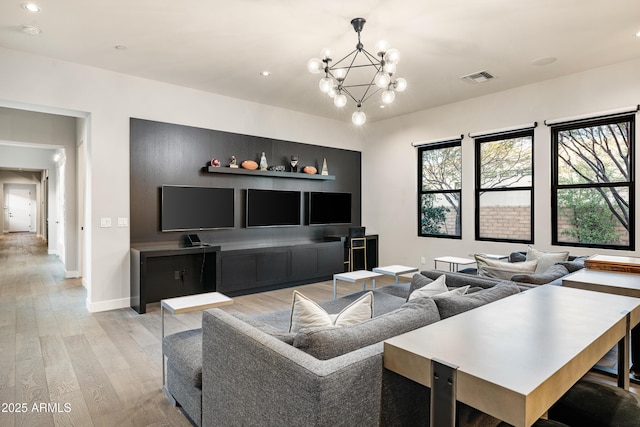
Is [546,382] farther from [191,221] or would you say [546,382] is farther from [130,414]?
[191,221]

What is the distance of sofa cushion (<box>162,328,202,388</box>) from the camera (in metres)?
1.99

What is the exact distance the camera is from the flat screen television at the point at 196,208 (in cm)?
491

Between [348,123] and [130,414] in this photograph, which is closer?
[130,414]

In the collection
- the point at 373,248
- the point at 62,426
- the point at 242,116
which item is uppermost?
the point at 242,116

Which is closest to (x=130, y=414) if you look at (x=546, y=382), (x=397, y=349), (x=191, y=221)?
(x=397, y=349)

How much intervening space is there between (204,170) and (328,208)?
95.8 inches

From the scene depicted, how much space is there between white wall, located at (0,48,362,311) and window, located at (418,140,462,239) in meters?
3.84

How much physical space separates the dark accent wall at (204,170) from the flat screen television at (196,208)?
10 cm

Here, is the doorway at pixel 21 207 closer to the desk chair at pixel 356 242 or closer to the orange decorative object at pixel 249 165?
the orange decorative object at pixel 249 165

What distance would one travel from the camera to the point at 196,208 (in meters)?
5.15

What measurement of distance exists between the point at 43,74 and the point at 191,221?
93.0 inches

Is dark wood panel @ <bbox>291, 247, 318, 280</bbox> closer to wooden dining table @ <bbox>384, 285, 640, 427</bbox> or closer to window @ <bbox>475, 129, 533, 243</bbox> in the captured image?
window @ <bbox>475, 129, 533, 243</bbox>

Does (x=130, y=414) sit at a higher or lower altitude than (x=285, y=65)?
lower

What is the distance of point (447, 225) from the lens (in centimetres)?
609
